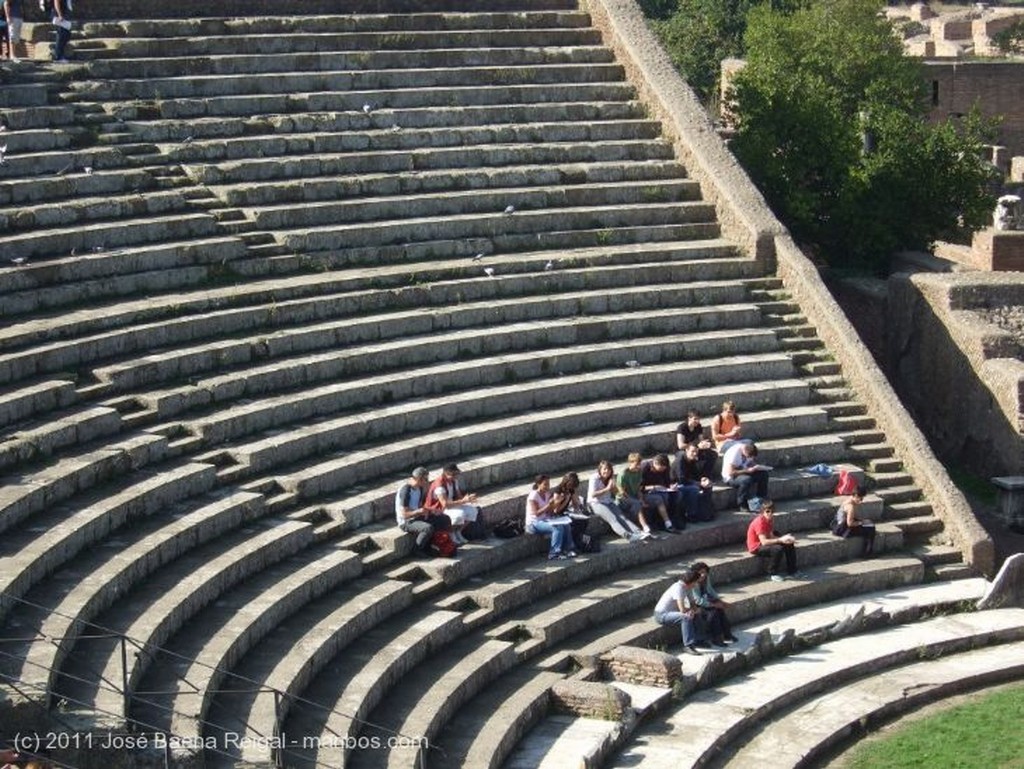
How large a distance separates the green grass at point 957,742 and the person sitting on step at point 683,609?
1.92 m

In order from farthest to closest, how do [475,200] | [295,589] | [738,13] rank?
[738,13] < [475,200] < [295,589]

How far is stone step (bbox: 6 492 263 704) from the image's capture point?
14609 millimetres

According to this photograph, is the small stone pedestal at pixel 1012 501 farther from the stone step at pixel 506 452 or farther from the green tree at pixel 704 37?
the green tree at pixel 704 37

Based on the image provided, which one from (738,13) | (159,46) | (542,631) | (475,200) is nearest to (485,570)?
(542,631)

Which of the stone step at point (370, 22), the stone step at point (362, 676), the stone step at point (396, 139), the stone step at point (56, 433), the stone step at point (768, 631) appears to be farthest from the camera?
the stone step at point (370, 22)

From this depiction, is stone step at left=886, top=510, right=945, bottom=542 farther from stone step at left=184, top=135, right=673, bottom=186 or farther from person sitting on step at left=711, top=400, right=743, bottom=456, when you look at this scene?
stone step at left=184, top=135, right=673, bottom=186

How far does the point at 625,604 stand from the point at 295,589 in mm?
3715

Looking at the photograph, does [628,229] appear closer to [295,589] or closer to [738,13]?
[295,589]

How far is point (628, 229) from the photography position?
2508 centimetres

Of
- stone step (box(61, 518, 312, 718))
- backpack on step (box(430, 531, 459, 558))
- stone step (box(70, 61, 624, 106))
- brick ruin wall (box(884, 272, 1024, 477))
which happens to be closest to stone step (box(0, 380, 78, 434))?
stone step (box(61, 518, 312, 718))

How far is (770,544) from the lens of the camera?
69.4 ft

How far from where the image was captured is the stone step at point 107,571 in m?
14.6

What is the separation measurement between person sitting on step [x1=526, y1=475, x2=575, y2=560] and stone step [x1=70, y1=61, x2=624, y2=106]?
290 inches

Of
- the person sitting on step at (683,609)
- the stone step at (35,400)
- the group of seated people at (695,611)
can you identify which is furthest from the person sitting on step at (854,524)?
the stone step at (35,400)
